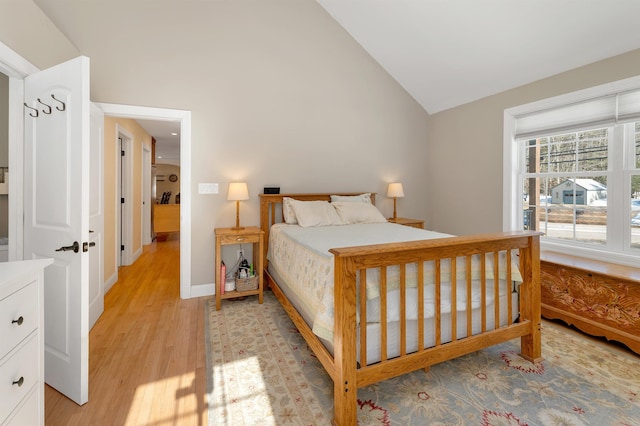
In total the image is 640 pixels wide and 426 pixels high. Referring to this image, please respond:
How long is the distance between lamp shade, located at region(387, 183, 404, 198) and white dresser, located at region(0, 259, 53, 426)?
357 cm

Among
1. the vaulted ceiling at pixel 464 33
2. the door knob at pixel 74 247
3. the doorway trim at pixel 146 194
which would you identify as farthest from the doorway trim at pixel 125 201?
the door knob at pixel 74 247

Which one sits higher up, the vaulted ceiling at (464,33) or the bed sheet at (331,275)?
the vaulted ceiling at (464,33)

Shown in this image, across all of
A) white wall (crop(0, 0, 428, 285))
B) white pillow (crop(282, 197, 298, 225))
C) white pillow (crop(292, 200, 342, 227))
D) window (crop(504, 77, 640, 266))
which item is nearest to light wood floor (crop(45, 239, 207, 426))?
white wall (crop(0, 0, 428, 285))

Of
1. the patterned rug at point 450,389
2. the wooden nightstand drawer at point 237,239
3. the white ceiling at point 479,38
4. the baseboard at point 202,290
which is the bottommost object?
the patterned rug at point 450,389

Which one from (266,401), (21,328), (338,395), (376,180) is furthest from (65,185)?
(376,180)

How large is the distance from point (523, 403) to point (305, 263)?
145 cm

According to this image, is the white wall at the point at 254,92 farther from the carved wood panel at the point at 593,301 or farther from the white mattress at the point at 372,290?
the carved wood panel at the point at 593,301

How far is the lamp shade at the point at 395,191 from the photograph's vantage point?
4.09 metres

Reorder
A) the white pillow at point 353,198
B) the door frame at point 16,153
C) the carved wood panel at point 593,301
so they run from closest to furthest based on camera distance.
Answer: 1. the door frame at point 16,153
2. the carved wood panel at point 593,301
3. the white pillow at point 353,198

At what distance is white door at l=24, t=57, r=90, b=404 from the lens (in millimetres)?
1561

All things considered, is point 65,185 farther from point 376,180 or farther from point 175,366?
point 376,180

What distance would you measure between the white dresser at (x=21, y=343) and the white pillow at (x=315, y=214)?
7.04 feet

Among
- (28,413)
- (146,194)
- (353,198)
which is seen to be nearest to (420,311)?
(28,413)

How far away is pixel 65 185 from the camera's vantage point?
1.62 m
